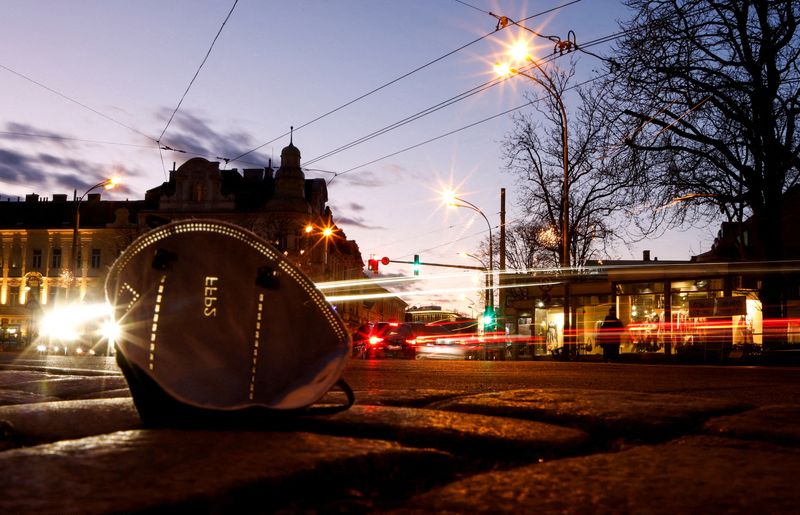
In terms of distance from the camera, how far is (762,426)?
225cm

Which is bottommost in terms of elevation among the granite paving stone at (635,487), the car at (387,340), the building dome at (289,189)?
the car at (387,340)

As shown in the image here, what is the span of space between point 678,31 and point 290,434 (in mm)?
20626

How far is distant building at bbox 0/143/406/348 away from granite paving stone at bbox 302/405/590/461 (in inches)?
2221

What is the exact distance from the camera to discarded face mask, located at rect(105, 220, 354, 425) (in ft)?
6.45

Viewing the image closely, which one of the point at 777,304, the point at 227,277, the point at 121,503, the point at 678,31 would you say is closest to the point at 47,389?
the point at 227,277

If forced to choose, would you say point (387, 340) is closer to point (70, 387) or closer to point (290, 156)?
point (70, 387)

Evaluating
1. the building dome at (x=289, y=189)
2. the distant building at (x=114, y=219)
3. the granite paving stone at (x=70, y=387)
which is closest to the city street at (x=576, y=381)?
the granite paving stone at (x=70, y=387)

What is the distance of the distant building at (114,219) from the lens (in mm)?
61094

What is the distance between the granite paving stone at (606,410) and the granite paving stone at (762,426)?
0.10m

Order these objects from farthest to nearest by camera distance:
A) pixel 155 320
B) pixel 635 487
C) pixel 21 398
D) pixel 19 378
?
pixel 19 378
pixel 21 398
pixel 155 320
pixel 635 487

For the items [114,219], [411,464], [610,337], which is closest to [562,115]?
[610,337]

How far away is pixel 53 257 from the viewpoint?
211 ft

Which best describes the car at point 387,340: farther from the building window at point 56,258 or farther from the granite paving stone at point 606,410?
the building window at point 56,258

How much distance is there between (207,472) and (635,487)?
79 centimetres
